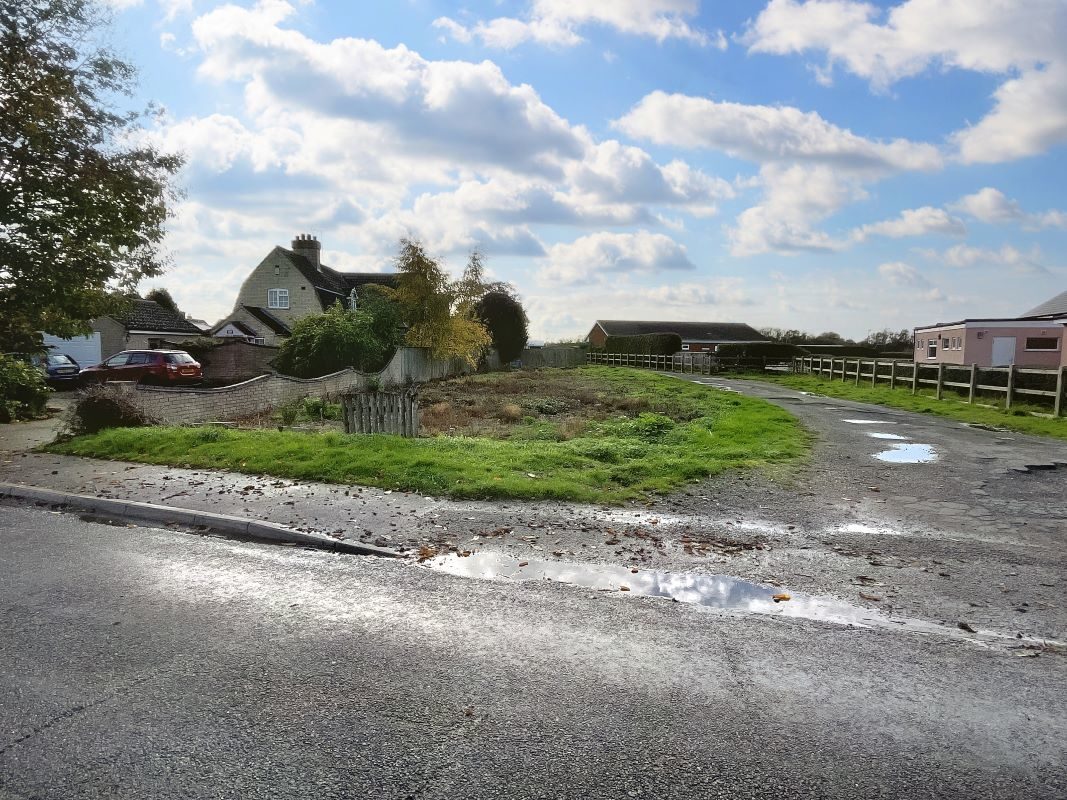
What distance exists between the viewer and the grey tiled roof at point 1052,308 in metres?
41.1

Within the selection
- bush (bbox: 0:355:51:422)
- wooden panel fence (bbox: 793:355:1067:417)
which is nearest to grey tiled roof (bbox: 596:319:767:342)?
wooden panel fence (bbox: 793:355:1067:417)

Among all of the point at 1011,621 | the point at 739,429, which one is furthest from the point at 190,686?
the point at 739,429

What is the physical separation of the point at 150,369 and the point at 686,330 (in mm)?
77518

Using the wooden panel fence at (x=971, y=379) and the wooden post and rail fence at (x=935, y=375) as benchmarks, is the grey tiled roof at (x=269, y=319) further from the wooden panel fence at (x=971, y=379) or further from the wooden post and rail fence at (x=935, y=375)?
the wooden panel fence at (x=971, y=379)

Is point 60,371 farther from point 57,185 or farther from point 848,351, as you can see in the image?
point 848,351

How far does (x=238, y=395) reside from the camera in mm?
18266

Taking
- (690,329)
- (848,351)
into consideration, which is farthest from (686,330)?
(848,351)

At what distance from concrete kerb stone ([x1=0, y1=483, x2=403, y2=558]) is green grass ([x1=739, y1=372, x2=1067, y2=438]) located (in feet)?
56.1

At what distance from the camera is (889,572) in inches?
251

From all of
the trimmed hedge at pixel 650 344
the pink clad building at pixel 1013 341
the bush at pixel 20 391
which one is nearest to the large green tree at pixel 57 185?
the bush at pixel 20 391

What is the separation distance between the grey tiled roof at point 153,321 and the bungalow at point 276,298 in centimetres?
332

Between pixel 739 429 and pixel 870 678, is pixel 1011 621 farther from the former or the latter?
pixel 739 429

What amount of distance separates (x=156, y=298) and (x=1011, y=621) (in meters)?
69.8

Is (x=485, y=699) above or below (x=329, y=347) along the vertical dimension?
below
